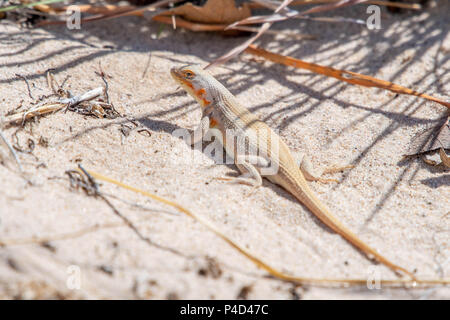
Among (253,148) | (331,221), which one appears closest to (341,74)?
(253,148)

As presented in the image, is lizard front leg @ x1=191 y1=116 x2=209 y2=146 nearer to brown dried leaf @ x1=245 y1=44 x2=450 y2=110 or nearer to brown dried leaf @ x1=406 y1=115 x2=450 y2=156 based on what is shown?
brown dried leaf @ x1=245 y1=44 x2=450 y2=110

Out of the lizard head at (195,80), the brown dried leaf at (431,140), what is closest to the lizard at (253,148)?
the lizard head at (195,80)

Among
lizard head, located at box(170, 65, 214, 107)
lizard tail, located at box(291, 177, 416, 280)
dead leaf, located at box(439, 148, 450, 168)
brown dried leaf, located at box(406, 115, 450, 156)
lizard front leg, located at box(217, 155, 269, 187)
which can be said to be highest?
lizard head, located at box(170, 65, 214, 107)

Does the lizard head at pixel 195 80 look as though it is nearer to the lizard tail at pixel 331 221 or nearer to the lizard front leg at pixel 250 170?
the lizard front leg at pixel 250 170

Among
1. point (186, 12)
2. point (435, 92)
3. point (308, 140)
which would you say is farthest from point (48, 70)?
point (435, 92)

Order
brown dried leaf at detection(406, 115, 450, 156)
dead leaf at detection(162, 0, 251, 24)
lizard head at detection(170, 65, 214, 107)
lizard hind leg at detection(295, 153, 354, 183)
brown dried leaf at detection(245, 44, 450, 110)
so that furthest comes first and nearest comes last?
dead leaf at detection(162, 0, 251, 24), brown dried leaf at detection(245, 44, 450, 110), lizard head at detection(170, 65, 214, 107), brown dried leaf at detection(406, 115, 450, 156), lizard hind leg at detection(295, 153, 354, 183)

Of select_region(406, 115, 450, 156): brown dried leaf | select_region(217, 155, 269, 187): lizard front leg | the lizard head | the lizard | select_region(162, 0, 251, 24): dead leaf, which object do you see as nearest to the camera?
the lizard

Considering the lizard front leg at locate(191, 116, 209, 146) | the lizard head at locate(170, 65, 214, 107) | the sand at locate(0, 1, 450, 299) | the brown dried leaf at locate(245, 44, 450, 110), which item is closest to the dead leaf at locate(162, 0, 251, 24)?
the sand at locate(0, 1, 450, 299)
